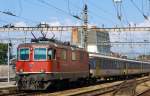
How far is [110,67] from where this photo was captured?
50.2 m

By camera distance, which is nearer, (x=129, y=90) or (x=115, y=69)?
(x=129, y=90)

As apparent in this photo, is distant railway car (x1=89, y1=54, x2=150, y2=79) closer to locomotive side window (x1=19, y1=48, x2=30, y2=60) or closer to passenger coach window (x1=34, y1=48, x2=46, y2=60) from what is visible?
locomotive side window (x1=19, y1=48, x2=30, y2=60)

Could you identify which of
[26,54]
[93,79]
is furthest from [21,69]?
[93,79]

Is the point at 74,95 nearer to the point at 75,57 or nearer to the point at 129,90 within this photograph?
the point at 129,90

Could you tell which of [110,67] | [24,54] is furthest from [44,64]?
[110,67]

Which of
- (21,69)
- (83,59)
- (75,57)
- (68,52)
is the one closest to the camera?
(21,69)

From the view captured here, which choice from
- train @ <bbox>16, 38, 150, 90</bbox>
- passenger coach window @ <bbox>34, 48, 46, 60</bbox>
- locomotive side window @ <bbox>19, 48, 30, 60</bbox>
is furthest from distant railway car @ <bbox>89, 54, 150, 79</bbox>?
passenger coach window @ <bbox>34, 48, 46, 60</bbox>

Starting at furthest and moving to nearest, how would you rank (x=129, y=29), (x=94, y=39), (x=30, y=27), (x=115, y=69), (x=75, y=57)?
(x=94, y=39)
(x=129, y=29)
(x=30, y=27)
(x=115, y=69)
(x=75, y=57)

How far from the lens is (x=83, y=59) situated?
3584 centimetres

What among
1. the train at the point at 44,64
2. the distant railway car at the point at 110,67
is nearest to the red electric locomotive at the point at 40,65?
the train at the point at 44,64

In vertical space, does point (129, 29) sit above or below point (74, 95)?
above

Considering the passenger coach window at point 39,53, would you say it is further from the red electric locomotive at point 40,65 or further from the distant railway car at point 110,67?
the distant railway car at point 110,67

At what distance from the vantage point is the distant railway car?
4337 centimetres

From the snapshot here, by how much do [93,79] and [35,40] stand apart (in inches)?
632
